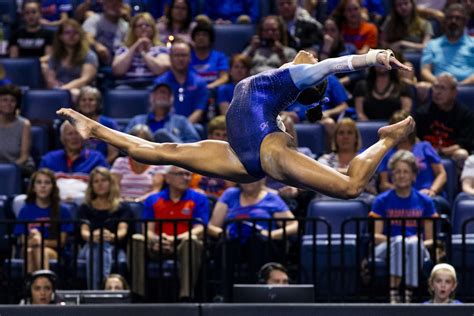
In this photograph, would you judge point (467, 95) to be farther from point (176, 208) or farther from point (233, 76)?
point (176, 208)

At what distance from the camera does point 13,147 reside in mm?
12359

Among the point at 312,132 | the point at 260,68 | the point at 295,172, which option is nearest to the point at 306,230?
the point at 312,132

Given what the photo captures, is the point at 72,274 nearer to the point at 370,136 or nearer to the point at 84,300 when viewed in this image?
Answer: the point at 84,300

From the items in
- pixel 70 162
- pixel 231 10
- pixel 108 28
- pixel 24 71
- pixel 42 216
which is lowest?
pixel 42 216

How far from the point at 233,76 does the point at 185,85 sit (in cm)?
47

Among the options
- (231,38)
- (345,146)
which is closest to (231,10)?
(231,38)

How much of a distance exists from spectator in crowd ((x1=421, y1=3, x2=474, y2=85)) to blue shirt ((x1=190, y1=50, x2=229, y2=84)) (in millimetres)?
1967

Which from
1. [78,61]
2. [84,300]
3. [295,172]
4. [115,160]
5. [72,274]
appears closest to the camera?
[295,172]

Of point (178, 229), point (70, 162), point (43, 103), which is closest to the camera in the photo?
point (178, 229)

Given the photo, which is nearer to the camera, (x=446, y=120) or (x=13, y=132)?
(x=446, y=120)

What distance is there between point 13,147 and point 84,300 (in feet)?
10.0

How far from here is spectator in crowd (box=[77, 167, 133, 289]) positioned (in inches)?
430

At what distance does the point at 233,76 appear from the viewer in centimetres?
1288

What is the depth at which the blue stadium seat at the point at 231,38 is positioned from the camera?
1380cm
